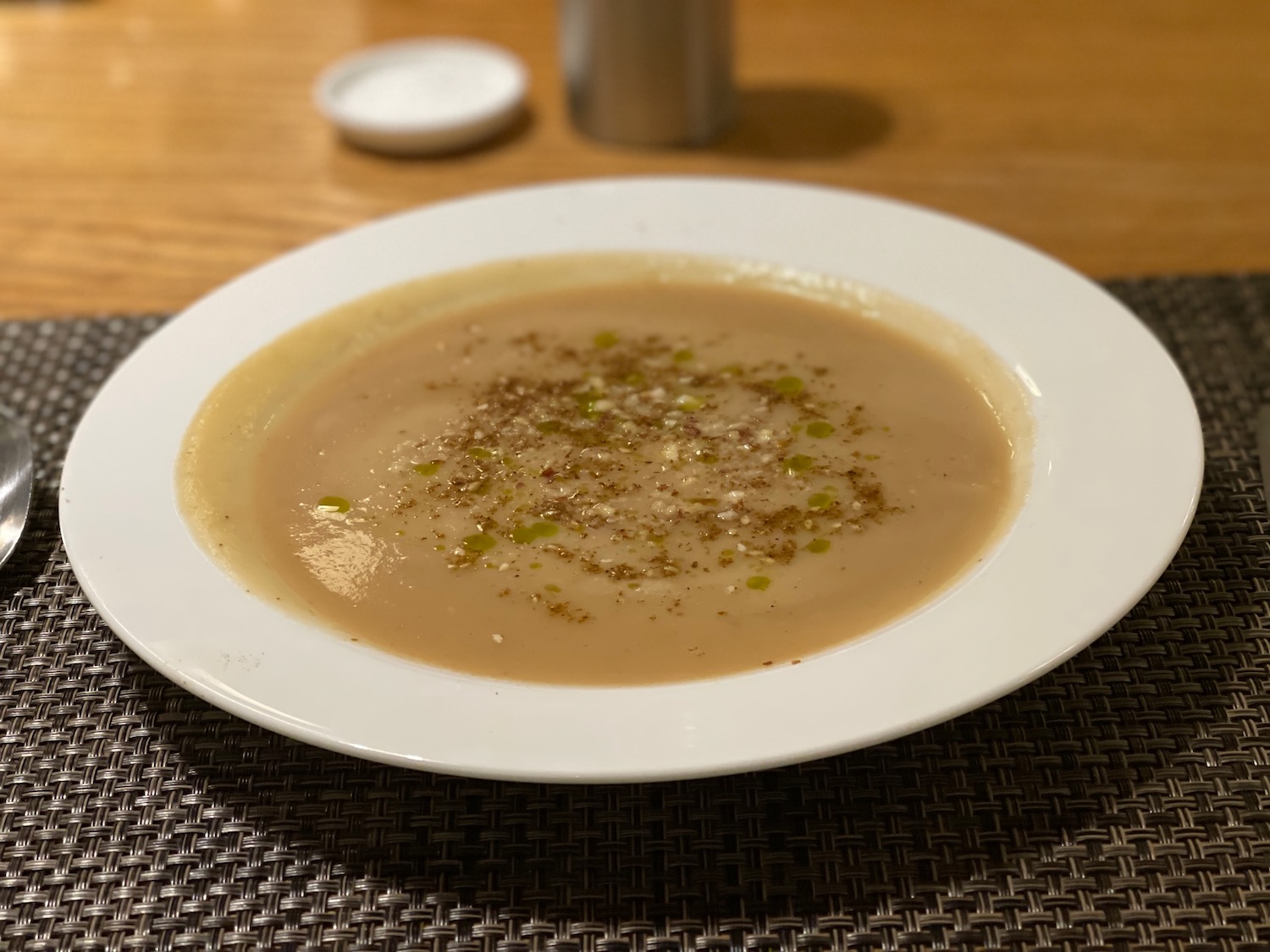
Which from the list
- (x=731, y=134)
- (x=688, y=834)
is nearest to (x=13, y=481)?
(x=688, y=834)

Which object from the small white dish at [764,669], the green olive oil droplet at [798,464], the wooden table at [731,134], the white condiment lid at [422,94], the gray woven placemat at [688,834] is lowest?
the wooden table at [731,134]

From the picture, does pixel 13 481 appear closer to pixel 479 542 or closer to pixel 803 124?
pixel 479 542

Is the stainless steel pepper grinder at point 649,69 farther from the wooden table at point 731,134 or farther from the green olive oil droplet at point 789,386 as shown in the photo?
the green olive oil droplet at point 789,386

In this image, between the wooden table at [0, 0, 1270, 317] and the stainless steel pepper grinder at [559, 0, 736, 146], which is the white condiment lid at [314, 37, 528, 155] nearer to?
the wooden table at [0, 0, 1270, 317]

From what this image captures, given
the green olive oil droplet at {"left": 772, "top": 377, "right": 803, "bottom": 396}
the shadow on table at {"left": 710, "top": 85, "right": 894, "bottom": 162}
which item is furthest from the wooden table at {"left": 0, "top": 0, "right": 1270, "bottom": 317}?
the green olive oil droplet at {"left": 772, "top": 377, "right": 803, "bottom": 396}

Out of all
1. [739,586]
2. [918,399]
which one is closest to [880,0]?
[918,399]

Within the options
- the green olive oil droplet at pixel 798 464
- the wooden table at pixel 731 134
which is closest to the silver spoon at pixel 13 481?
the wooden table at pixel 731 134
